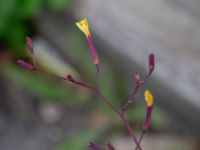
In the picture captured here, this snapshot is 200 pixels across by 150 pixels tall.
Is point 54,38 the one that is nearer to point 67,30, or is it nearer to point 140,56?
point 67,30

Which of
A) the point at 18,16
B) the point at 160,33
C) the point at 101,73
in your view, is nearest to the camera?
the point at 160,33

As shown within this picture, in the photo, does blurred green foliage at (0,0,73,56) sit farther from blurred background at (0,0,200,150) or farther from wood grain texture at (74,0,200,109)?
wood grain texture at (74,0,200,109)

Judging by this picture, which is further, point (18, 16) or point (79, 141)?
point (18, 16)

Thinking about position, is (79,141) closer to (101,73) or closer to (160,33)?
(101,73)

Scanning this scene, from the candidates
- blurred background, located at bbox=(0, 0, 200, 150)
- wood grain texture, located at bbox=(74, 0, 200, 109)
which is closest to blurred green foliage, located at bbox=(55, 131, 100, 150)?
blurred background, located at bbox=(0, 0, 200, 150)

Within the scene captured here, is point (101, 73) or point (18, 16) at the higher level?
point (18, 16)

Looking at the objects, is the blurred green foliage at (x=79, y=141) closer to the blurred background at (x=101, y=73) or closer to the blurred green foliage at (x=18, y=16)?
the blurred background at (x=101, y=73)

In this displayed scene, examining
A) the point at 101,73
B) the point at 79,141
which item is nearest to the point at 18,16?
the point at 101,73
